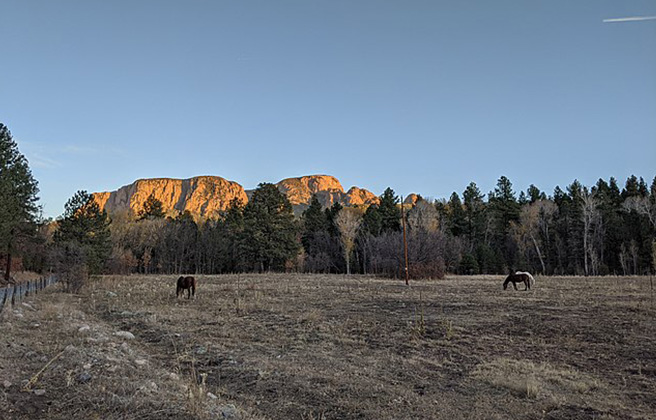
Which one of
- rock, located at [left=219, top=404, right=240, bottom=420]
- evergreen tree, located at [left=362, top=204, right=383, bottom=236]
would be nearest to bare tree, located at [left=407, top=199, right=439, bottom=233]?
evergreen tree, located at [left=362, top=204, right=383, bottom=236]

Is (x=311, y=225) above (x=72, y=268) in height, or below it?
above

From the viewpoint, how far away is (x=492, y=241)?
232ft

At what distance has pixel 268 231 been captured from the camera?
5981cm

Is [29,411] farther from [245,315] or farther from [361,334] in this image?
[245,315]

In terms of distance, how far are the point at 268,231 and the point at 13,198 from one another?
30806 millimetres

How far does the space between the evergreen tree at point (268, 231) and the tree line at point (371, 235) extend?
14 centimetres

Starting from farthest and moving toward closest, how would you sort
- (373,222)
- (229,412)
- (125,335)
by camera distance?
1. (373,222)
2. (125,335)
3. (229,412)

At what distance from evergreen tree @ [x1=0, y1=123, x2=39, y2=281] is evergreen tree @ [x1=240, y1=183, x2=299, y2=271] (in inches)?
1002

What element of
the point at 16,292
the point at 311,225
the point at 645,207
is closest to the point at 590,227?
the point at 645,207

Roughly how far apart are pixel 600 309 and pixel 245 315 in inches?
483

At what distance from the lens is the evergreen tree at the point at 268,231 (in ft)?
193

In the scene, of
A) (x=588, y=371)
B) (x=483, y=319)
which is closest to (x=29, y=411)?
(x=588, y=371)

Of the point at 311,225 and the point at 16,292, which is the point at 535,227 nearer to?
the point at 311,225

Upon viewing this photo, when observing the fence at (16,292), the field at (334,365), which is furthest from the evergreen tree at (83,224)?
the field at (334,365)
